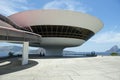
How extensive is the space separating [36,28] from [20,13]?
5586 millimetres

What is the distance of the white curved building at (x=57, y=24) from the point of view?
37.8 meters

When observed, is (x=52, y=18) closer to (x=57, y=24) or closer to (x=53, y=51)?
(x=57, y=24)

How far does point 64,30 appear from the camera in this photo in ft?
131

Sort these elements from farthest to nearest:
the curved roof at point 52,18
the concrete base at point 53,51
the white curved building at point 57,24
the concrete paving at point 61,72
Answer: the concrete base at point 53,51 → the white curved building at point 57,24 → the curved roof at point 52,18 → the concrete paving at point 61,72

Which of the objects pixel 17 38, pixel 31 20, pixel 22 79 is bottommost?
pixel 22 79

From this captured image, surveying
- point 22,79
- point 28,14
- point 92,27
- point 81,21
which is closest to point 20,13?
point 28,14

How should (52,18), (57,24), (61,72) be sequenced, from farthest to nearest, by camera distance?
(57,24)
(52,18)
(61,72)

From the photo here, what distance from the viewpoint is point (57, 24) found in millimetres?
38531

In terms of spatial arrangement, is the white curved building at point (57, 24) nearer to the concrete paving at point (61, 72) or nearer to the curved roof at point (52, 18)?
the curved roof at point (52, 18)

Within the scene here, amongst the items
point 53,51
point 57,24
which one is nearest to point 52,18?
point 57,24

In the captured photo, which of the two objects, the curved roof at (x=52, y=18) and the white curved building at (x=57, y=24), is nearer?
the curved roof at (x=52, y=18)

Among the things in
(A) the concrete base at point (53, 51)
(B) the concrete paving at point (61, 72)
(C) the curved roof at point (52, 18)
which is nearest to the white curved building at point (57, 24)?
(C) the curved roof at point (52, 18)

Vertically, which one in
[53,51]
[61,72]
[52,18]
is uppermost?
[52,18]

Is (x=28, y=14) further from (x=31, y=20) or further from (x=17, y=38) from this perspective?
(x=17, y=38)
